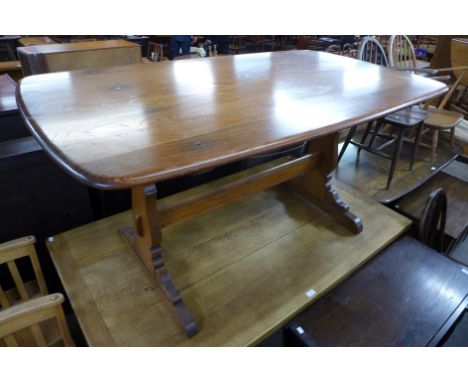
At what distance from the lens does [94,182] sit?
2.37ft

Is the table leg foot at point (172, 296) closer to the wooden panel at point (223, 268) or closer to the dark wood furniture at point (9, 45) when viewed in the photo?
the wooden panel at point (223, 268)

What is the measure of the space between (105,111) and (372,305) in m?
1.31

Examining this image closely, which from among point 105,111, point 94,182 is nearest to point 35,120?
point 105,111

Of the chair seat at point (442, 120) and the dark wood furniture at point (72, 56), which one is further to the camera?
the chair seat at point (442, 120)

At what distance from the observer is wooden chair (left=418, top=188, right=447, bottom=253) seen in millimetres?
Answer: 1809

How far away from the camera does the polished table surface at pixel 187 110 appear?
2.65 ft

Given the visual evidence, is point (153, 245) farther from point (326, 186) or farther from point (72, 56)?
point (72, 56)

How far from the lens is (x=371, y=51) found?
2.65 meters

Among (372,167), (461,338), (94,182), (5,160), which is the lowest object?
(461,338)

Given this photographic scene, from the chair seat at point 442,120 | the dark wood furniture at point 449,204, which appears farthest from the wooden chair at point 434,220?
the chair seat at point 442,120

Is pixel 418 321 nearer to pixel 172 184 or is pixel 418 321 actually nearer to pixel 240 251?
pixel 240 251

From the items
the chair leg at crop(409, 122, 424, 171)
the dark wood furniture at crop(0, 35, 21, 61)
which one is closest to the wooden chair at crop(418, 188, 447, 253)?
the chair leg at crop(409, 122, 424, 171)

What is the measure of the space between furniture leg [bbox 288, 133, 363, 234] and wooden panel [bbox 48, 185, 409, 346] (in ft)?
0.18

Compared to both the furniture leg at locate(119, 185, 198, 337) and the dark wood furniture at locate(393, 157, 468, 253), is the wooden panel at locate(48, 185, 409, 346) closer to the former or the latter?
the furniture leg at locate(119, 185, 198, 337)
